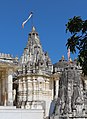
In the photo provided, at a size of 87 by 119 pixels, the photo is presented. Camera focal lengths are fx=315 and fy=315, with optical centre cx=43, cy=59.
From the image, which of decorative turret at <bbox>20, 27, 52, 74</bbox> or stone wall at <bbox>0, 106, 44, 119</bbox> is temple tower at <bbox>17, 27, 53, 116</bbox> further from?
stone wall at <bbox>0, 106, 44, 119</bbox>

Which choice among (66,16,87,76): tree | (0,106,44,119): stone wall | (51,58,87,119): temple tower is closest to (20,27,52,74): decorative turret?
(51,58,87,119): temple tower

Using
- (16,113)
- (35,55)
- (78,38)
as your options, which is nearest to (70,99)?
(16,113)

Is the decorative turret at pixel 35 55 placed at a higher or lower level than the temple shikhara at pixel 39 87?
higher

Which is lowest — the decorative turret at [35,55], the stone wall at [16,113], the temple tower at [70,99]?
the stone wall at [16,113]

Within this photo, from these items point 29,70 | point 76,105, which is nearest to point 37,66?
point 29,70

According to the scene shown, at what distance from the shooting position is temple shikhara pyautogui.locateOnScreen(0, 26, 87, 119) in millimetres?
23312

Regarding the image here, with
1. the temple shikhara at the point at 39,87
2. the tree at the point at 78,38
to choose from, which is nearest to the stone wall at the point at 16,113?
the temple shikhara at the point at 39,87

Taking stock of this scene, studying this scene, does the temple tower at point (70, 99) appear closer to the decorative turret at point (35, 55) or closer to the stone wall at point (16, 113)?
the stone wall at point (16, 113)

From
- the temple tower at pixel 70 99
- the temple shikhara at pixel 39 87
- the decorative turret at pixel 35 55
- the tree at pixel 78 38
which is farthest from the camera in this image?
the decorative turret at pixel 35 55

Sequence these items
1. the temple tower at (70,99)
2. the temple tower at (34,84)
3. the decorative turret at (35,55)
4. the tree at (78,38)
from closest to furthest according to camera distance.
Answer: the tree at (78,38), the temple tower at (70,99), the temple tower at (34,84), the decorative turret at (35,55)

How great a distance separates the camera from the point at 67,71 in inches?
998

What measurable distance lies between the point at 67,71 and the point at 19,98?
716 inches

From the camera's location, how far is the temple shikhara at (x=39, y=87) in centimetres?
2331

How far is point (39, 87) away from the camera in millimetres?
41531
